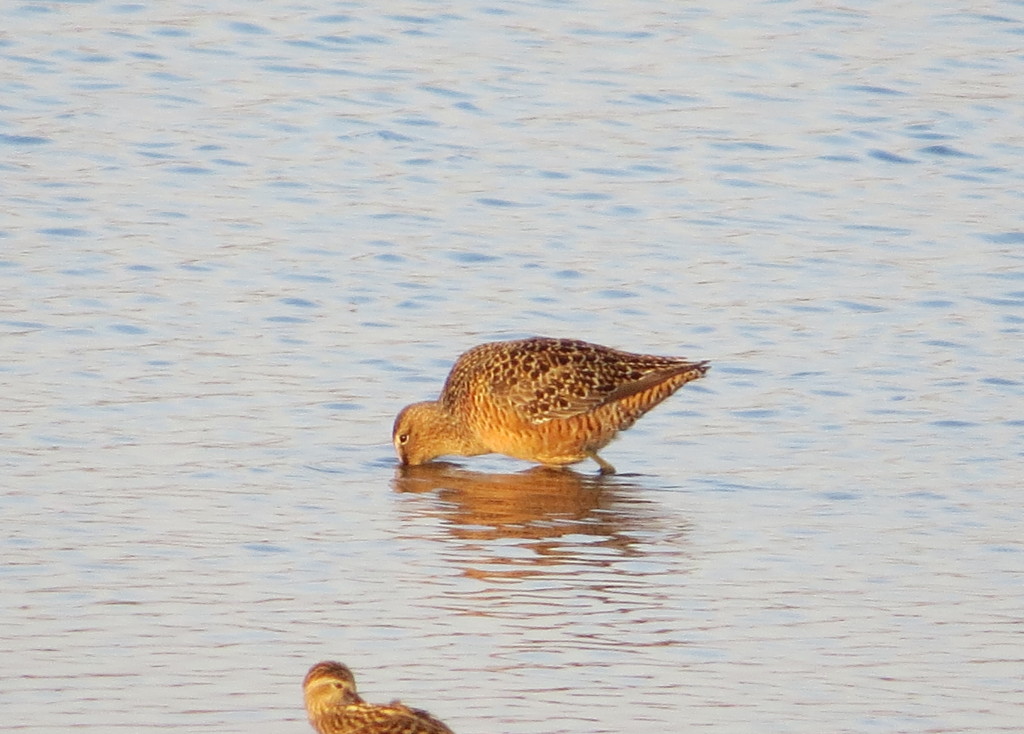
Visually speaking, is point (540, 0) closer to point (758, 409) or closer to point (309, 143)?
point (309, 143)

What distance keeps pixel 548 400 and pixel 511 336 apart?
1.28 metres

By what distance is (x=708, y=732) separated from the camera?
6.71 metres

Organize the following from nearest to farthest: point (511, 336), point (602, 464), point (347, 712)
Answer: point (347, 712) → point (602, 464) → point (511, 336)

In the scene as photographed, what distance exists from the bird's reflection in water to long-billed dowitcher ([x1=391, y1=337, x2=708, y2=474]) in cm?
15

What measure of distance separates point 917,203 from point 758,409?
168 inches

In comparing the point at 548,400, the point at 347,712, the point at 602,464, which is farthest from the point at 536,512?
the point at 347,712

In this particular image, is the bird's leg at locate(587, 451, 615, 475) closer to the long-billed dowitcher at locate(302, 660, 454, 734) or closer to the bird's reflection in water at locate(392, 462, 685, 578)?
the bird's reflection in water at locate(392, 462, 685, 578)

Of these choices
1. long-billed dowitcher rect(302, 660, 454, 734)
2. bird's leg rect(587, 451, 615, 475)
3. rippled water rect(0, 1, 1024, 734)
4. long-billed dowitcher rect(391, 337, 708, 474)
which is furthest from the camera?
long-billed dowitcher rect(391, 337, 708, 474)

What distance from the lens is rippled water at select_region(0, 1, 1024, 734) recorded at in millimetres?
7371

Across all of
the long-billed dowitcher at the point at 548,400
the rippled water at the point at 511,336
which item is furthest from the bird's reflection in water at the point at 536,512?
the long-billed dowitcher at the point at 548,400

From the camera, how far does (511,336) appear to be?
39.7 ft

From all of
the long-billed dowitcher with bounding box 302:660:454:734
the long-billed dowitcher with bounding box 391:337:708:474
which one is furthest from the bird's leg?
the long-billed dowitcher with bounding box 302:660:454:734

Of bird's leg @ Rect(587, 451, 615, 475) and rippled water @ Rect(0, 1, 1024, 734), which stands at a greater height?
rippled water @ Rect(0, 1, 1024, 734)

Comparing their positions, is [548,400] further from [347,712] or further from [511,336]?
[347,712]
